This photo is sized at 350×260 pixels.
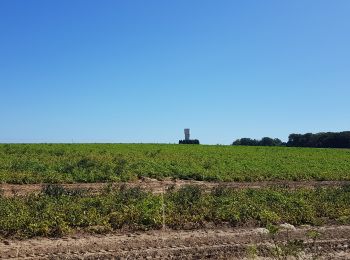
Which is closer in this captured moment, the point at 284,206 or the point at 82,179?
the point at 284,206

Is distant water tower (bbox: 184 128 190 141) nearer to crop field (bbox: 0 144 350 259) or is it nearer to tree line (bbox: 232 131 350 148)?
tree line (bbox: 232 131 350 148)

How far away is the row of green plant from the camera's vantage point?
1192cm

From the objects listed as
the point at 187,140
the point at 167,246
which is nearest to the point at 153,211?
the point at 167,246

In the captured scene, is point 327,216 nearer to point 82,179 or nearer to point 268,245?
point 268,245

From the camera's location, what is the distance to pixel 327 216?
15.2 m

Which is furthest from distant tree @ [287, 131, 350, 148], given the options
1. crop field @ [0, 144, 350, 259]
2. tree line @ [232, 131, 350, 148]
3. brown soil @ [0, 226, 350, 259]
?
brown soil @ [0, 226, 350, 259]

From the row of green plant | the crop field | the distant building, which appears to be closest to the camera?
the crop field

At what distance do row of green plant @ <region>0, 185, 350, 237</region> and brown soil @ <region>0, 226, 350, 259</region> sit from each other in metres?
0.60

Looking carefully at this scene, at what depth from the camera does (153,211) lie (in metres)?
13.3

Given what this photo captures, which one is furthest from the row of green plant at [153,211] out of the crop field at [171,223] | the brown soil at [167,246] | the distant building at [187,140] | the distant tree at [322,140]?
the distant tree at [322,140]

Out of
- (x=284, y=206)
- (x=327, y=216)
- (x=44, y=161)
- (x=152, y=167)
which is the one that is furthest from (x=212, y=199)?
(x=44, y=161)

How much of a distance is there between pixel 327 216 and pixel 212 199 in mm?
3830

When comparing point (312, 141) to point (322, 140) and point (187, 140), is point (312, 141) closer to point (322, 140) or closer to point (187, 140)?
point (322, 140)

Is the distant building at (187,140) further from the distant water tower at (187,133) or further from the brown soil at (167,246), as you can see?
the brown soil at (167,246)
